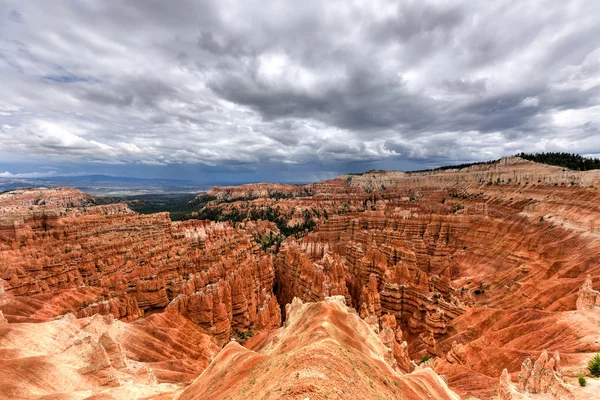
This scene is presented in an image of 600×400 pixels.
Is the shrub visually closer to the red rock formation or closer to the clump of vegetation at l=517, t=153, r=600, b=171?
the red rock formation

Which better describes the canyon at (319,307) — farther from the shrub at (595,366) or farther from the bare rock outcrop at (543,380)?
the shrub at (595,366)

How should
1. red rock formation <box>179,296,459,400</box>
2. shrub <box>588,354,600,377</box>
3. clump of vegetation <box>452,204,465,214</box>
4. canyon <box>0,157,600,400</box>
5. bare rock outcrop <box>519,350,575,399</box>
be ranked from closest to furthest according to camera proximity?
red rock formation <box>179,296,459,400</box>, bare rock outcrop <box>519,350,575,399</box>, canyon <box>0,157,600,400</box>, shrub <box>588,354,600,377</box>, clump of vegetation <box>452,204,465,214</box>

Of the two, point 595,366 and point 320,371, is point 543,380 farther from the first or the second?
point 320,371

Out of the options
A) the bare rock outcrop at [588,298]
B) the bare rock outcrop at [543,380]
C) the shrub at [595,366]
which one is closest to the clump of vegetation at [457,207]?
the bare rock outcrop at [588,298]

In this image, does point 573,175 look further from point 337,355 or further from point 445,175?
point 337,355

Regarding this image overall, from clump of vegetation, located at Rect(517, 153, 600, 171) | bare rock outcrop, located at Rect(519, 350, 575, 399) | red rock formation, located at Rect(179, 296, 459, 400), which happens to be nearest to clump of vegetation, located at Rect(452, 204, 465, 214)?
clump of vegetation, located at Rect(517, 153, 600, 171)

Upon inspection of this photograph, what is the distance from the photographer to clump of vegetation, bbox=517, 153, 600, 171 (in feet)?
324

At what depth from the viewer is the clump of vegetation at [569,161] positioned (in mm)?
98812

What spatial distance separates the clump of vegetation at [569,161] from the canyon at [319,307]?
51.0 ft

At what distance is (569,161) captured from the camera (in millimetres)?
114312

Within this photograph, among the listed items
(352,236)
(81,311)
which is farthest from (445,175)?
(81,311)

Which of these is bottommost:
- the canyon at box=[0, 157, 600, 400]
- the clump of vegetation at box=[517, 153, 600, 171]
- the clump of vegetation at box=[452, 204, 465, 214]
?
the canyon at box=[0, 157, 600, 400]

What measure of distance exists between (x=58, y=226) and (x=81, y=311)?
54.5 metres

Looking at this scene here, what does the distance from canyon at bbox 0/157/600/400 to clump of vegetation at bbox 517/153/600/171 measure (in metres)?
15.5
